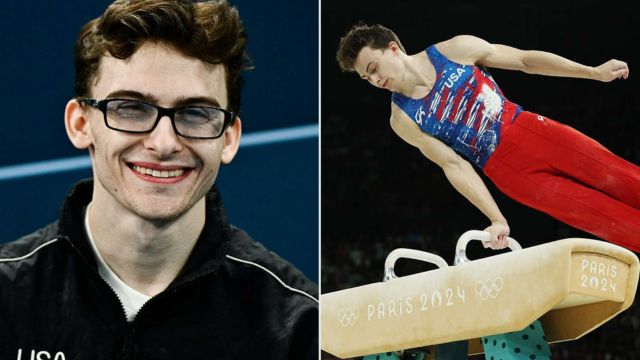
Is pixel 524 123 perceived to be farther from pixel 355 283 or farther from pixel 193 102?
pixel 193 102

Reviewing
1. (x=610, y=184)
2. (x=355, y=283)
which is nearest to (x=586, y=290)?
(x=610, y=184)

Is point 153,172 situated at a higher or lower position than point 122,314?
higher

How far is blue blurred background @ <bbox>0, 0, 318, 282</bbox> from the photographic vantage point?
3908 millimetres

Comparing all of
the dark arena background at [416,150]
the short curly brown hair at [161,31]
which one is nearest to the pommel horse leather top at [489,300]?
the dark arena background at [416,150]

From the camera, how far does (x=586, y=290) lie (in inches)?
140

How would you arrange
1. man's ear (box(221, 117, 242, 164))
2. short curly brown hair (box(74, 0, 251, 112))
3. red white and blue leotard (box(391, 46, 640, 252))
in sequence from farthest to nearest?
red white and blue leotard (box(391, 46, 640, 252)), man's ear (box(221, 117, 242, 164)), short curly brown hair (box(74, 0, 251, 112))

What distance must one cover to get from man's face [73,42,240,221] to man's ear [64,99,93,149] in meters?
0.03

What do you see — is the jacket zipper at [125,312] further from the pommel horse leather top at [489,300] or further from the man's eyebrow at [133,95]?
the pommel horse leather top at [489,300]

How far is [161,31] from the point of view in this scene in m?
3.37

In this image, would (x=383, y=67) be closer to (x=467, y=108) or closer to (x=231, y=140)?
(x=467, y=108)

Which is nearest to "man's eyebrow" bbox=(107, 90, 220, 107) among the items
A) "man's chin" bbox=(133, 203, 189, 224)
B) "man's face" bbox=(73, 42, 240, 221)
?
"man's face" bbox=(73, 42, 240, 221)

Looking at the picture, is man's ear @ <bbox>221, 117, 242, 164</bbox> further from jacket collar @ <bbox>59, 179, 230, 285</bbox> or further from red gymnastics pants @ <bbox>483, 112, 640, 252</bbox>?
red gymnastics pants @ <bbox>483, 112, 640, 252</bbox>

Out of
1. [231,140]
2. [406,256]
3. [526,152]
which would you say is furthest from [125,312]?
[526,152]

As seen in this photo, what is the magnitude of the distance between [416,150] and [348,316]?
70cm
